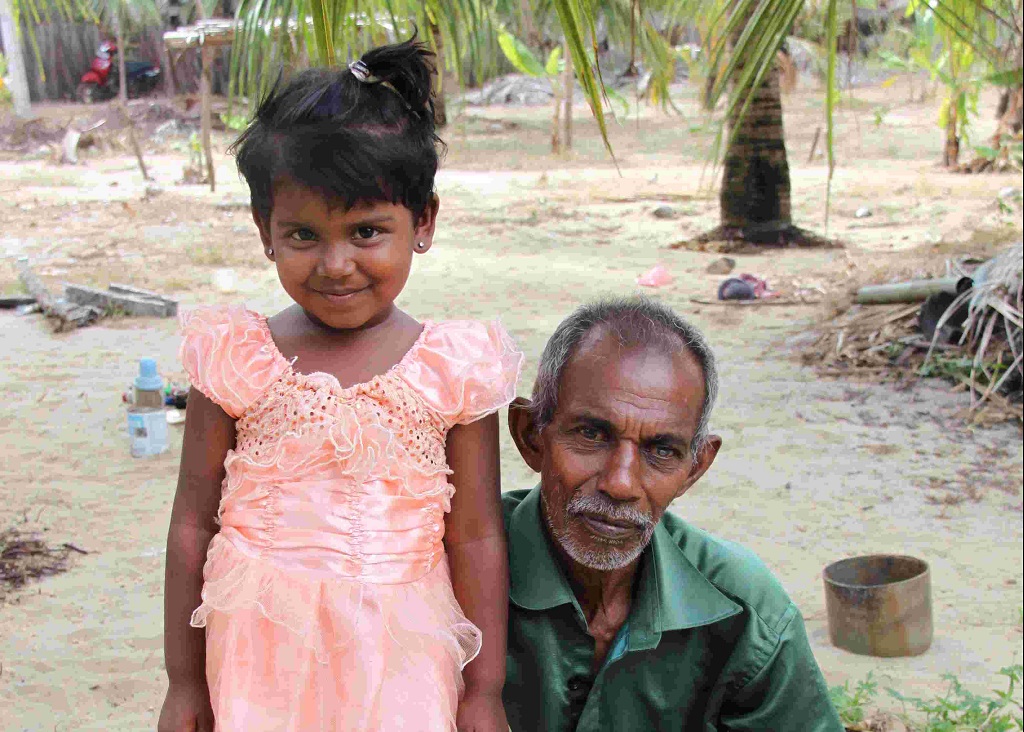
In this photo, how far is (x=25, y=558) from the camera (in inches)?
154

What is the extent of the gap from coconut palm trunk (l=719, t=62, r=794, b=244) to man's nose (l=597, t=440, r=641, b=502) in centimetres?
829

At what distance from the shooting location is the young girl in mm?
1629

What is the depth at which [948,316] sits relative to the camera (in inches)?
236

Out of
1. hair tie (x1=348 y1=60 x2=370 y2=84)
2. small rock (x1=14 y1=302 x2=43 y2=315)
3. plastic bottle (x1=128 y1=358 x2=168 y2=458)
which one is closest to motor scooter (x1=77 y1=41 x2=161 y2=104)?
small rock (x1=14 y1=302 x2=43 y2=315)

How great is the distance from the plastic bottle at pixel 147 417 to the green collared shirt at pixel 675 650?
140 inches

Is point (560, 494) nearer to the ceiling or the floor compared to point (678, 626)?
nearer to the ceiling

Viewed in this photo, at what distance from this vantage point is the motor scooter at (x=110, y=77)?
74.1 feet

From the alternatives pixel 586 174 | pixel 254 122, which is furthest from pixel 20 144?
pixel 254 122

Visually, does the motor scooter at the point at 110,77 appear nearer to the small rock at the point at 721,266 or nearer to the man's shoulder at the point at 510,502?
the small rock at the point at 721,266

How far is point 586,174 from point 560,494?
557 inches

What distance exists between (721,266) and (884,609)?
6.05m

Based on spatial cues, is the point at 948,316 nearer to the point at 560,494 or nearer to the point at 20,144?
the point at 560,494

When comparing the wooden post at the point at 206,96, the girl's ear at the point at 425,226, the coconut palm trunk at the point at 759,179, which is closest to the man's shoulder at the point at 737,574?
the girl's ear at the point at 425,226

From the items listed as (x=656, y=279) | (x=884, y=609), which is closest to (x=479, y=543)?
(x=884, y=609)
